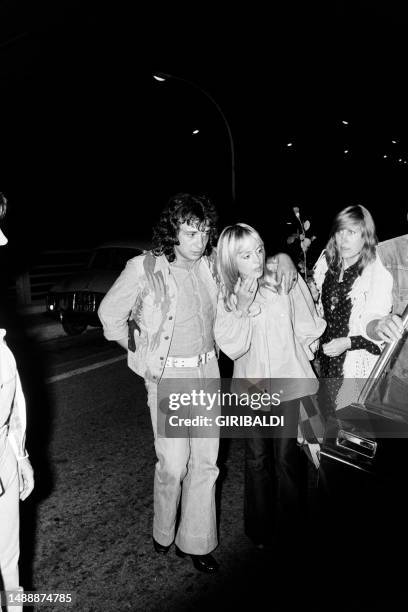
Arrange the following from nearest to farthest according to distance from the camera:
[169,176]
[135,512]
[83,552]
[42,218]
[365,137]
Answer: [83,552], [135,512], [42,218], [169,176], [365,137]

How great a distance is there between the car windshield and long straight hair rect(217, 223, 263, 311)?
22.5ft

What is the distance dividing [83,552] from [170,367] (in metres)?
1.24

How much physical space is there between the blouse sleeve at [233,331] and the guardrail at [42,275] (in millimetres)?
9500

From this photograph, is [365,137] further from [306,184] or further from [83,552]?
[83,552]

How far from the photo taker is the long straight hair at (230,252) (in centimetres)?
256

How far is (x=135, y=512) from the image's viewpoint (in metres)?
3.35

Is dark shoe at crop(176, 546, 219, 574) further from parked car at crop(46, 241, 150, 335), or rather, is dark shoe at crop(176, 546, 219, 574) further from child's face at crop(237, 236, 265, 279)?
parked car at crop(46, 241, 150, 335)

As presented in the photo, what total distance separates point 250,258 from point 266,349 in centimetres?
51

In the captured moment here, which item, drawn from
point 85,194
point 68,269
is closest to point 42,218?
point 85,194

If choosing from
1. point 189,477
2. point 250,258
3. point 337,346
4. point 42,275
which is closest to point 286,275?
point 250,258

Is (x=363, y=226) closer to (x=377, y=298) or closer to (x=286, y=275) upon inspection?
(x=377, y=298)

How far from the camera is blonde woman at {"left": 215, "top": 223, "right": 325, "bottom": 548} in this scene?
8.54ft

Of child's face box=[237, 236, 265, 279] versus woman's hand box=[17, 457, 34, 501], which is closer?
woman's hand box=[17, 457, 34, 501]

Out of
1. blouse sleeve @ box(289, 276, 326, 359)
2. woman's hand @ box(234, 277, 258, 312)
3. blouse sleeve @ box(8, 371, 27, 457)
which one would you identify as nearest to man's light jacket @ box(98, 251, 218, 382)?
woman's hand @ box(234, 277, 258, 312)
